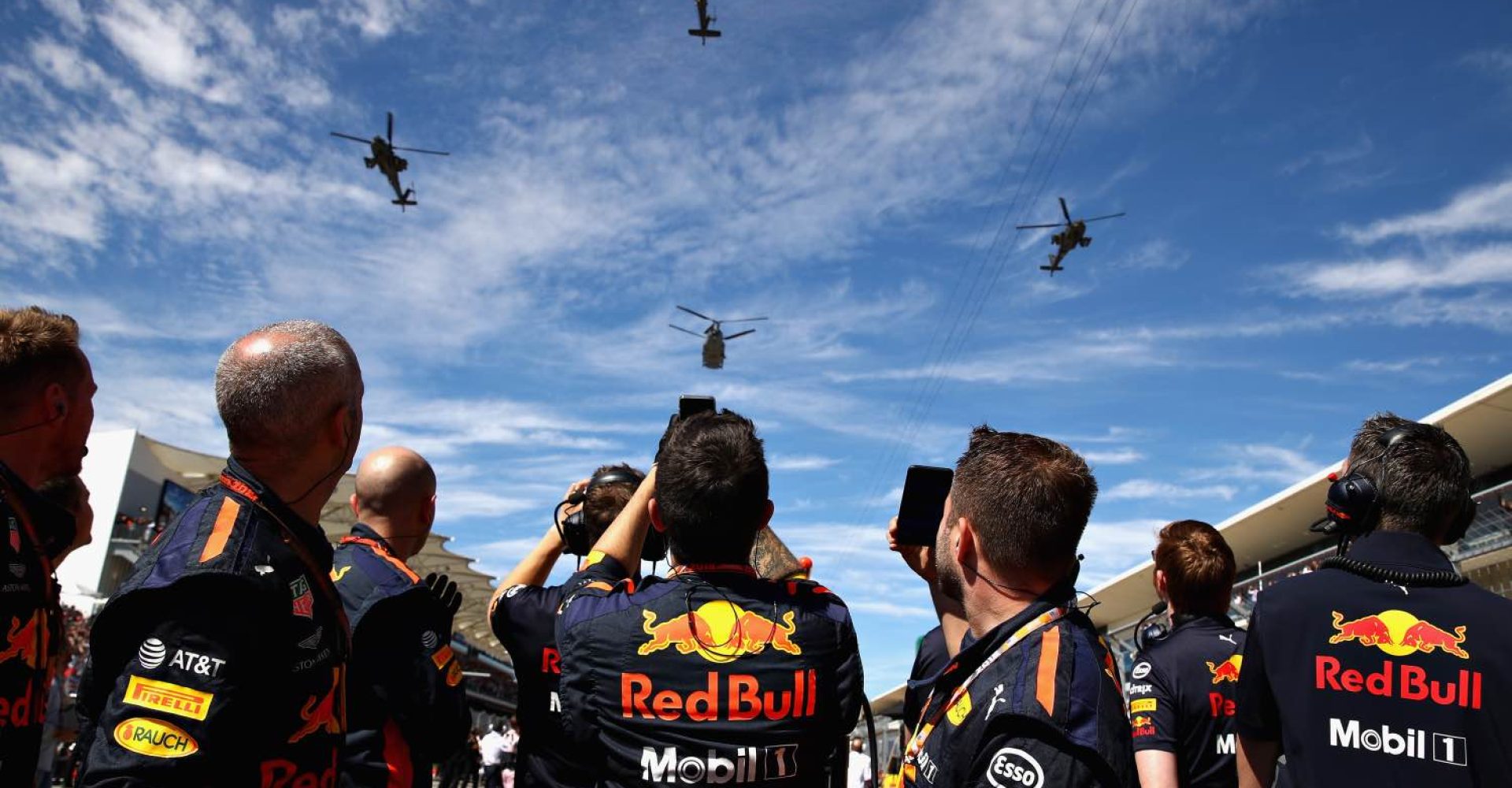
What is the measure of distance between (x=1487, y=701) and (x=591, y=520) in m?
2.75

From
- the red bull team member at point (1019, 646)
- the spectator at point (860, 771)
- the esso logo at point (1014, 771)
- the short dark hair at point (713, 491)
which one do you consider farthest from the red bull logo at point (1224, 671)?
the spectator at point (860, 771)

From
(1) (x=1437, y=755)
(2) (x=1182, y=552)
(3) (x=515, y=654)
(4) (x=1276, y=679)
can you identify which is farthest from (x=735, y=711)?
(2) (x=1182, y=552)

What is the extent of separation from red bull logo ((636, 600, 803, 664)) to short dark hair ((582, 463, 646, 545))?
103cm

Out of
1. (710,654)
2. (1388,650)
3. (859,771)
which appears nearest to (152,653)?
(710,654)

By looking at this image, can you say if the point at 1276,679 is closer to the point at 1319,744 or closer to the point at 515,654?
the point at 1319,744

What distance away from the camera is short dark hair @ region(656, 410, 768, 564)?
286cm

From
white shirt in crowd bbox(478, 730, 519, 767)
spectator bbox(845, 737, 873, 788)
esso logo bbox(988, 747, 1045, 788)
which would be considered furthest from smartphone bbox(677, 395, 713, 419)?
white shirt in crowd bbox(478, 730, 519, 767)

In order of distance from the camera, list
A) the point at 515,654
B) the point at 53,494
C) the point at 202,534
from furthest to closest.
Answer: the point at 53,494, the point at 515,654, the point at 202,534

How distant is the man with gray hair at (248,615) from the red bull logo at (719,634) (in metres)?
0.79

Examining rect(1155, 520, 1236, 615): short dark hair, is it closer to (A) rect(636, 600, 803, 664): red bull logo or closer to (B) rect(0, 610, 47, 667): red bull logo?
(A) rect(636, 600, 803, 664): red bull logo

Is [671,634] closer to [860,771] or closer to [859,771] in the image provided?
[860,771]

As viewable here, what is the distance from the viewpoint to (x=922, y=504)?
2.75m

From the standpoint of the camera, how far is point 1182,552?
14.3 ft

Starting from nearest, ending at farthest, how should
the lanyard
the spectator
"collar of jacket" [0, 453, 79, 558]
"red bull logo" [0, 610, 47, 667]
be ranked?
the lanyard, "red bull logo" [0, 610, 47, 667], "collar of jacket" [0, 453, 79, 558], the spectator
